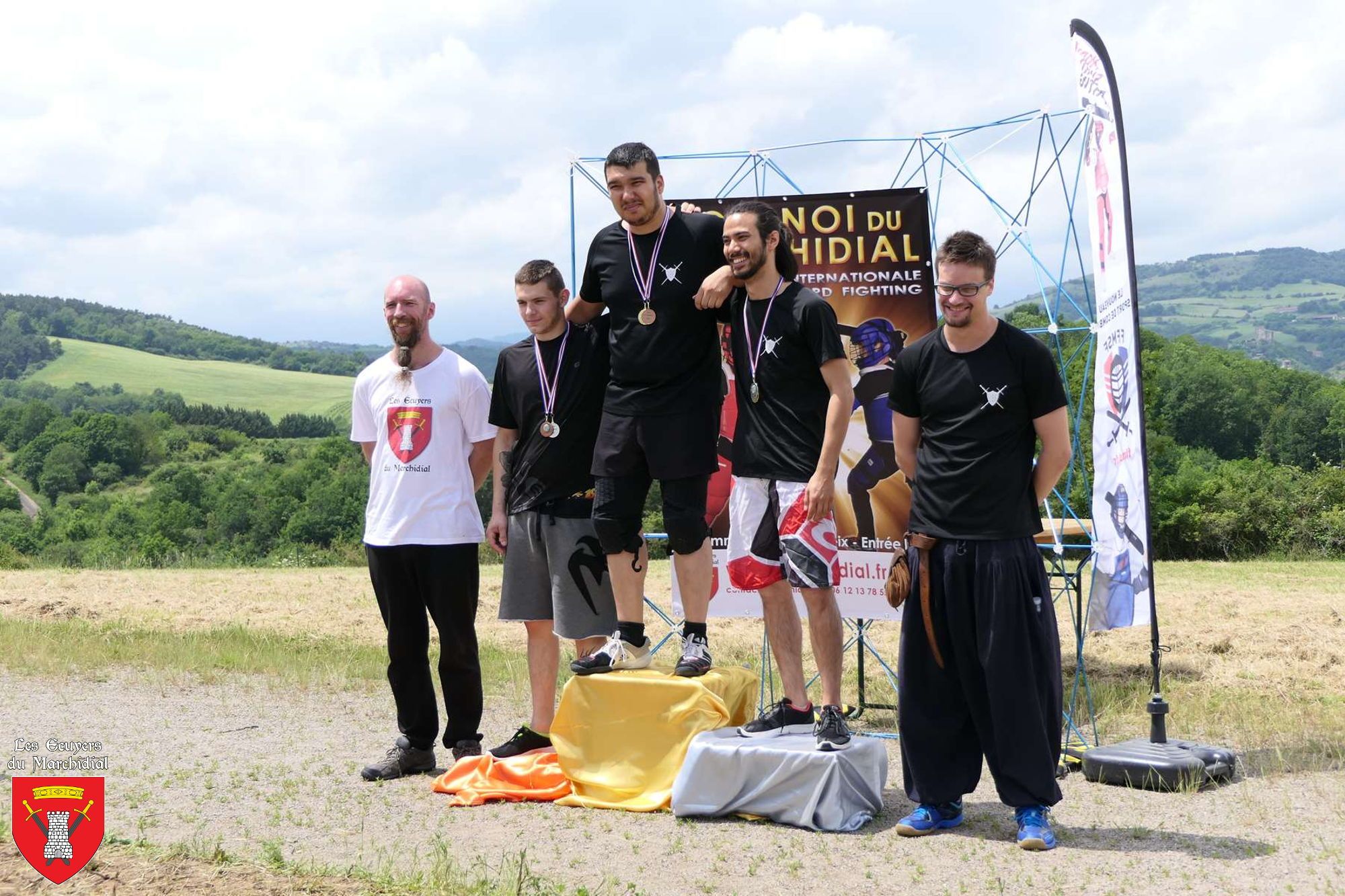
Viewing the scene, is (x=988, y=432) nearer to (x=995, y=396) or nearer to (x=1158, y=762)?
(x=995, y=396)

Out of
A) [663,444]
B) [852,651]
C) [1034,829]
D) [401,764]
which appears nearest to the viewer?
[1034,829]

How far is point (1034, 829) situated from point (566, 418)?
250 cm

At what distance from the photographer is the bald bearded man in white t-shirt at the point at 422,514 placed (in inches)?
221

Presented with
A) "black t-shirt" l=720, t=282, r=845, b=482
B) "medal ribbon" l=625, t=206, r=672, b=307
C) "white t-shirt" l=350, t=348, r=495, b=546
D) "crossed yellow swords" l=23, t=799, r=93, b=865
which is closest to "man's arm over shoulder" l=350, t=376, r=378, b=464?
"white t-shirt" l=350, t=348, r=495, b=546

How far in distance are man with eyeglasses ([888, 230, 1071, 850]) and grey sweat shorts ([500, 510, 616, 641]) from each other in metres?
A: 1.49

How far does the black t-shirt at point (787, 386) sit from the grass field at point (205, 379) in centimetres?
8835

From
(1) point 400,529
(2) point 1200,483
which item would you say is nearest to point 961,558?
(1) point 400,529

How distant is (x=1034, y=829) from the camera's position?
4406mm

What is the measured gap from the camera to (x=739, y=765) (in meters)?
4.86

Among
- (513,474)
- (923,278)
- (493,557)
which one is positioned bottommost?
(493,557)

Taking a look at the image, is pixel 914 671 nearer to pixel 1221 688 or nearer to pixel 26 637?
pixel 1221 688

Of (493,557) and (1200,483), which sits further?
(1200,483)

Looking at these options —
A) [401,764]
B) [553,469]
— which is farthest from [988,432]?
[401,764]

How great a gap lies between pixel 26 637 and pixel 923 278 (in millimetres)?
7818
